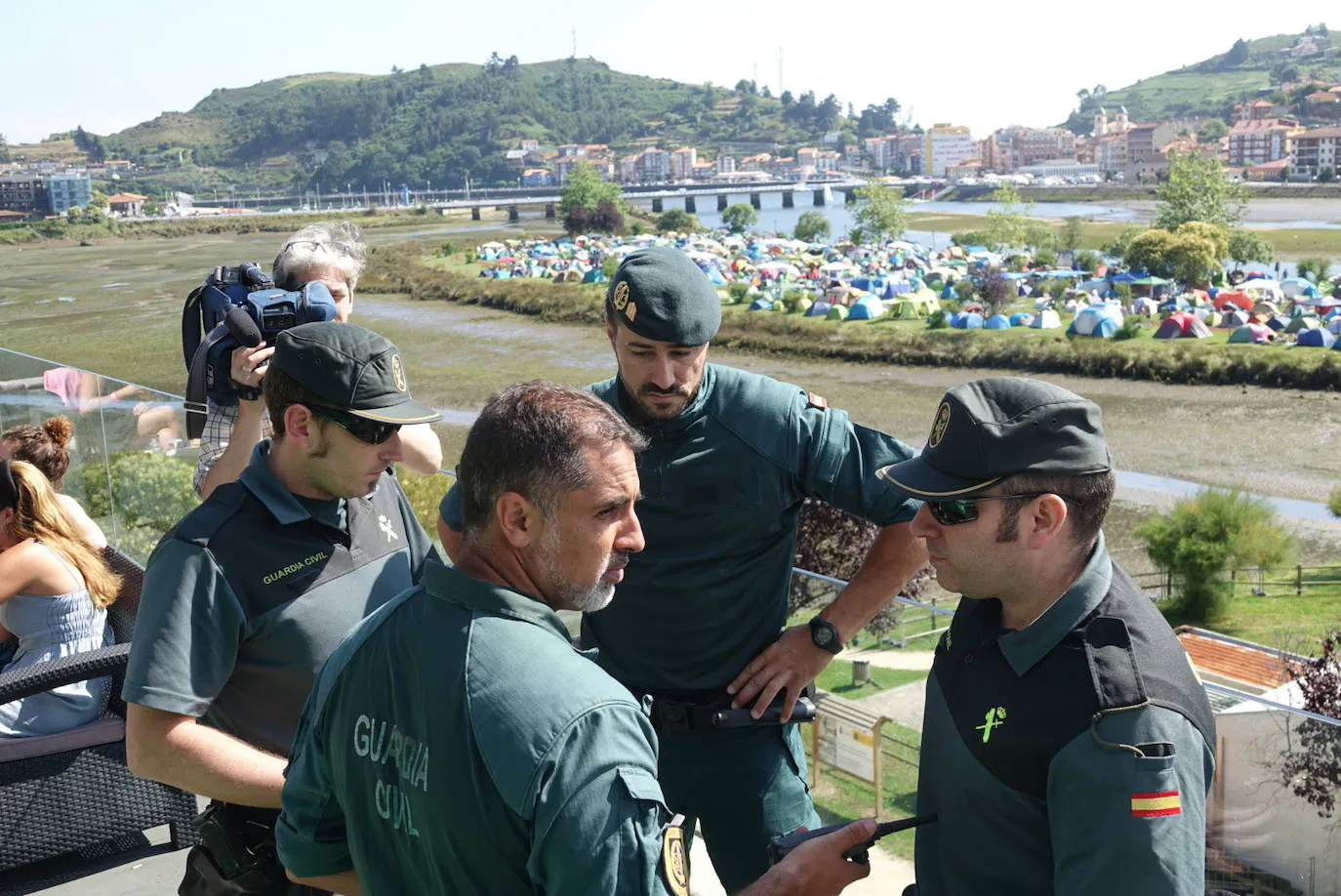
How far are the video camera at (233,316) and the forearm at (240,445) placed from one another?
0.28 feet

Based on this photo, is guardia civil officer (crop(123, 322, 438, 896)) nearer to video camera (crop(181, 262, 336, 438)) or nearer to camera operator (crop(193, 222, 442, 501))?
camera operator (crop(193, 222, 442, 501))

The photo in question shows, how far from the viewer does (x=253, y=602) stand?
224cm

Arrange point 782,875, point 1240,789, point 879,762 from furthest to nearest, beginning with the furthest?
point 879,762 < point 1240,789 < point 782,875

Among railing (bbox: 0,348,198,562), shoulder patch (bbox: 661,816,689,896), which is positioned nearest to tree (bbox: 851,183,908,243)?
railing (bbox: 0,348,198,562)

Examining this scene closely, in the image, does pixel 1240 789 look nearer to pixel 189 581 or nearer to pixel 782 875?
pixel 782 875

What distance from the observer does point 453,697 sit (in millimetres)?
1502

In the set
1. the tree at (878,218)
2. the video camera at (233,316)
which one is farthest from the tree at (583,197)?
the video camera at (233,316)

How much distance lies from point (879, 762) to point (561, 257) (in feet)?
216

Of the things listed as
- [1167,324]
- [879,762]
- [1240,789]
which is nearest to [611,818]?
[879,762]

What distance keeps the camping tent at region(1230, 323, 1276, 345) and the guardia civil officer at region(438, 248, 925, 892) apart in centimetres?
3852

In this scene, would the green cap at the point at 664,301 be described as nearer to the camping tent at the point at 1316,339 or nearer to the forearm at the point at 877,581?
the forearm at the point at 877,581

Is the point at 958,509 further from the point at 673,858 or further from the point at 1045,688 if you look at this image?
the point at 673,858

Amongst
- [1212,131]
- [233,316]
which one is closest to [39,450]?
[233,316]

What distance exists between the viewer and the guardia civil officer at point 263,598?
2170 mm
